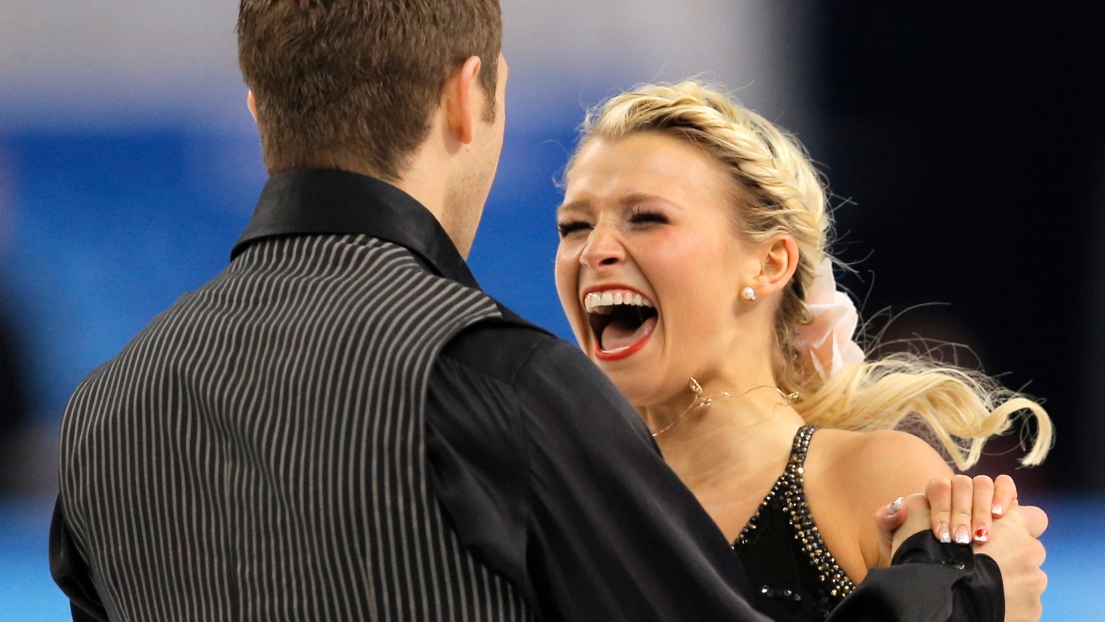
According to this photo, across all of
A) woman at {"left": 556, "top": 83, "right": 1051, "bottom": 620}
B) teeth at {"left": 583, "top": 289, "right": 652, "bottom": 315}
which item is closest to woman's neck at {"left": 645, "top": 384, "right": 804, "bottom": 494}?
woman at {"left": 556, "top": 83, "right": 1051, "bottom": 620}

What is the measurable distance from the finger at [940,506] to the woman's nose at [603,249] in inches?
27.7

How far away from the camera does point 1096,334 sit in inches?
175

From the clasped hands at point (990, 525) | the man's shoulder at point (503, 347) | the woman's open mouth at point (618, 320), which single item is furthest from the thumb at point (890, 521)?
the man's shoulder at point (503, 347)

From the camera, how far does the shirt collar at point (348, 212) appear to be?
1122 millimetres

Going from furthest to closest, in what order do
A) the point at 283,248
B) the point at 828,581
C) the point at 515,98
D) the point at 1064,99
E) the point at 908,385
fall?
the point at 1064,99 → the point at 515,98 → the point at 908,385 → the point at 828,581 → the point at 283,248

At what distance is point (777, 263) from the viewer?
6.97 feet

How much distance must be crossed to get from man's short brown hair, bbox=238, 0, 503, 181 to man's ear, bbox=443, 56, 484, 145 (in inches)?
0.4

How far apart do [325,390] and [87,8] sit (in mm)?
3842

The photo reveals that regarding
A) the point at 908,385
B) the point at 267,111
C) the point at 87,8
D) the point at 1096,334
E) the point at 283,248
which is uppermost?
the point at 87,8

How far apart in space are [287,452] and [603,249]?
3.55 feet

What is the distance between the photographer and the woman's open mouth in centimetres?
206

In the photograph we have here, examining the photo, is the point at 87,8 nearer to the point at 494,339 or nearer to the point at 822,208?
the point at 822,208

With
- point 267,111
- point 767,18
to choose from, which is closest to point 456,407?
point 267,111

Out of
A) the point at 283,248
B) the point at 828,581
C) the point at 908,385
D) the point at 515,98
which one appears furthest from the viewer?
the point at 515,98
